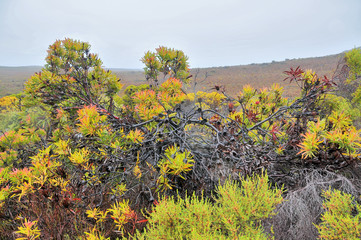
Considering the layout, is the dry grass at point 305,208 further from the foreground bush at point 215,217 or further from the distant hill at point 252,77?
the distant hill at point 252,77

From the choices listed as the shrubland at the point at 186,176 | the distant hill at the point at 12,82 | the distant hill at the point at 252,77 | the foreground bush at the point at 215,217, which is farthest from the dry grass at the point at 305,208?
the distant hill at the point at 252,77

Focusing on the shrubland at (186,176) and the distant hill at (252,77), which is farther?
the distant hill at (252,77)

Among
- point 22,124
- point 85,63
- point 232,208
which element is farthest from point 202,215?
point 22,124

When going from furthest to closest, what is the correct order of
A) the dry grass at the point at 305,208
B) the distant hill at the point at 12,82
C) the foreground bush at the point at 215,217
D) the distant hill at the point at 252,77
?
the distant hill at the point at 12,82 < the distant hill at the point at 252,77 < the dry grass at the point at 305,208 < the foreground bush at the point at 215,217

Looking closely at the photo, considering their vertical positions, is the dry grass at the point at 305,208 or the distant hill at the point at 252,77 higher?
the distant hill at the point at 252,77

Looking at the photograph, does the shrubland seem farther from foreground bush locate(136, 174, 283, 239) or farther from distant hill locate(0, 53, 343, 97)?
distant hill locate(0, 53, 343, 97)

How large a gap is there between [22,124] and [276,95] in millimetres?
4007

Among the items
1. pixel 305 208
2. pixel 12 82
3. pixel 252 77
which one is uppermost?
pixel 12 82

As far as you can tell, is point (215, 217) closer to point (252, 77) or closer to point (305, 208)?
point (305, 208)

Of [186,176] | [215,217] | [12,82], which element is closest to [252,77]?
[186,176]

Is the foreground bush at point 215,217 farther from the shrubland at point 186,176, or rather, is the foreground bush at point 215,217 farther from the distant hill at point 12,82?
the distant hill at point 12,82

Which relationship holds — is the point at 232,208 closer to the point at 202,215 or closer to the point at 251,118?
the point at 202,215

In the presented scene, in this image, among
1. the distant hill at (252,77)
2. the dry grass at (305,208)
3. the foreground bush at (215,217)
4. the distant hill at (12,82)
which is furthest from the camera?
the distant hill at (12,82)

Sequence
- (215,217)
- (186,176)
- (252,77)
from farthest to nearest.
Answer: (252,77) < (186,176) < (215,217)
